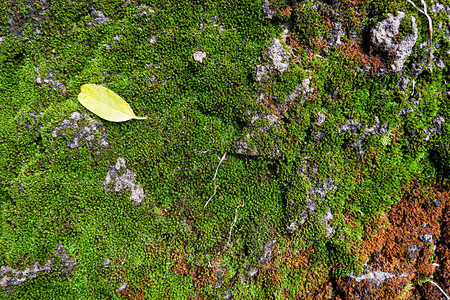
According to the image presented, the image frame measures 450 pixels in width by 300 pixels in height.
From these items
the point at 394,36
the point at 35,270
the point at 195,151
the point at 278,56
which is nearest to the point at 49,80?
the point at 195,151

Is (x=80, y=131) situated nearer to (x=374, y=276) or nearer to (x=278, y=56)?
(x=278, y=56)

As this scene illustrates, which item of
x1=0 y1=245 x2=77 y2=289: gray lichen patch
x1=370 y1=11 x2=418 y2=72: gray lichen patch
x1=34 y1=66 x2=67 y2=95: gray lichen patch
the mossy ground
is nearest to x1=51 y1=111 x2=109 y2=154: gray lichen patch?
the mossy ground

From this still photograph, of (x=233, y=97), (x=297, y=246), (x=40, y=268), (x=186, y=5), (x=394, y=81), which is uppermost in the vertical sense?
(x=186, y=5)

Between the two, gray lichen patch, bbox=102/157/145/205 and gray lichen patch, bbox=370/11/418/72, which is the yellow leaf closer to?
gray lichen patch, bbox=102/157/145/205

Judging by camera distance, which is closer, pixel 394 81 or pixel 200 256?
pixel 394 81

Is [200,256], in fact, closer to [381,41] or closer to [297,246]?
[297,246]

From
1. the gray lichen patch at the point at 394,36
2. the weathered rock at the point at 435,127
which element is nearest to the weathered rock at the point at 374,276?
the weathered rock at the point at 435,127

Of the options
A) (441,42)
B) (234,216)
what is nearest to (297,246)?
(234,216)
